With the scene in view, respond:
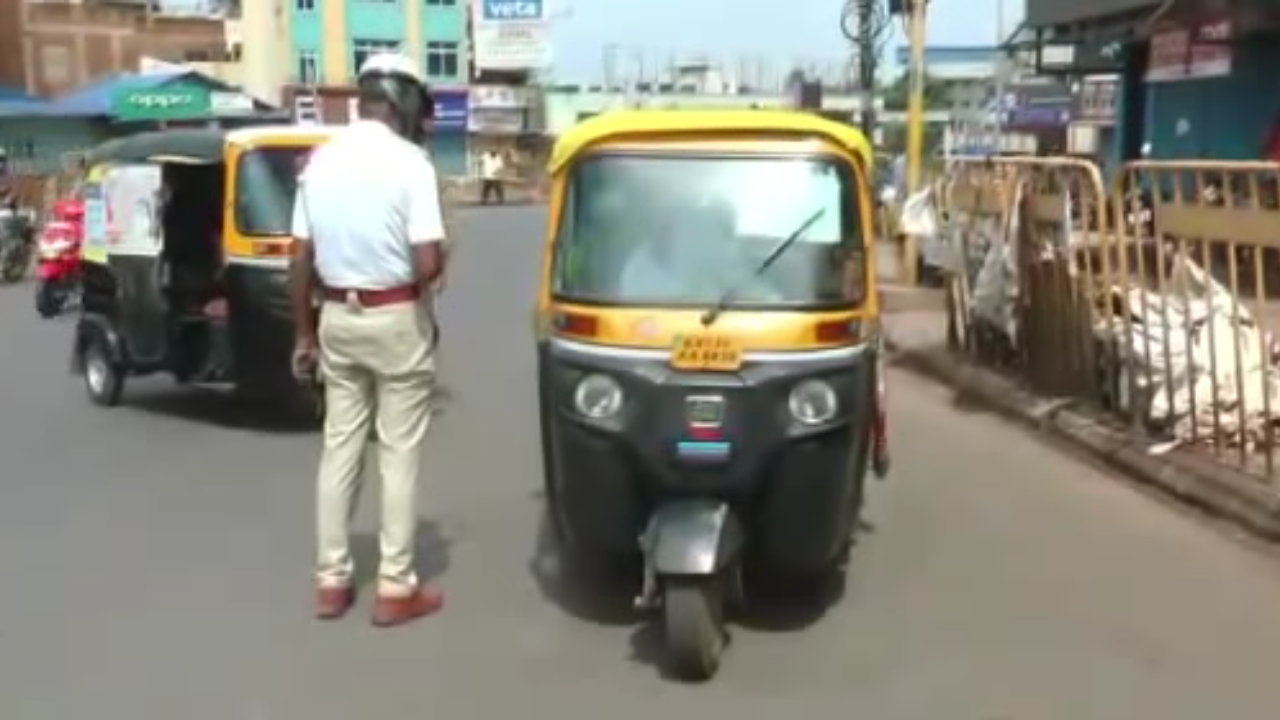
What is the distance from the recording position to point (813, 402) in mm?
5473

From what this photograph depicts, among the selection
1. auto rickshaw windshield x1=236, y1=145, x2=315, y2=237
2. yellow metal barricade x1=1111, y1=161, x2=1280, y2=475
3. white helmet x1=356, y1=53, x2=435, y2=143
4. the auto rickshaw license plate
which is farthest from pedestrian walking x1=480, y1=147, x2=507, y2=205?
the auto rickshaw license plate

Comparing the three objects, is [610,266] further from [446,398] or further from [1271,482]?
[446,398]

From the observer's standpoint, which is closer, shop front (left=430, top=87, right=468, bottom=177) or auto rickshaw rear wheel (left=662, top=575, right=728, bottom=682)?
auto rickshaw rear wheel (left=662, top=575, right=728, bottom=682)

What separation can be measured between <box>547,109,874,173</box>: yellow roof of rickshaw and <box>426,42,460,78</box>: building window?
64.3m

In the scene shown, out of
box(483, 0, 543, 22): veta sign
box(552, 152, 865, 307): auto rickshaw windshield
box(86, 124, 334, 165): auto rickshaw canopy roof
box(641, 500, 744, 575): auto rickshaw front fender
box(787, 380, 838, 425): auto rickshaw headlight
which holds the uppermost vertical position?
box(483, 0, 543, 22): veta sign

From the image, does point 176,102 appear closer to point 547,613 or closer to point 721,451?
point 547,613

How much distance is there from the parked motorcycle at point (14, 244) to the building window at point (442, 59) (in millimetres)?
46456

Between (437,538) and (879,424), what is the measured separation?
2.00m

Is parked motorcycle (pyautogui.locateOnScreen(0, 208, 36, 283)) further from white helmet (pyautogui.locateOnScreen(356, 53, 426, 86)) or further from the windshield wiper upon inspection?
the windshield wiper

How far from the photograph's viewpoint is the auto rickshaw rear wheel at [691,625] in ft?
16.8

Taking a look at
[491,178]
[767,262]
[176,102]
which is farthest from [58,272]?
[491,178]

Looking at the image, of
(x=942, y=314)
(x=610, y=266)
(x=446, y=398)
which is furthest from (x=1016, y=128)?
(x=610, y=266)

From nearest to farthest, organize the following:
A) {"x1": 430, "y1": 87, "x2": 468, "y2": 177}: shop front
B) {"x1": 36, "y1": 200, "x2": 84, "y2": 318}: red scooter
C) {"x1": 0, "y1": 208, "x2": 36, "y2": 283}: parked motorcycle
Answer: {"x1": 36, "y1": 200, "x2": 84, "y2": 318}: red scooter < {"x1": 0, "y1": 208, "x2": 36, "y2": 283}: parked motorcycle < {"x1": 430, "y1": 87, "x2": 468, "y2": 177}: shop front

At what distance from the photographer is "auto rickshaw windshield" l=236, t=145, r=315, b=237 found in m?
9.77
